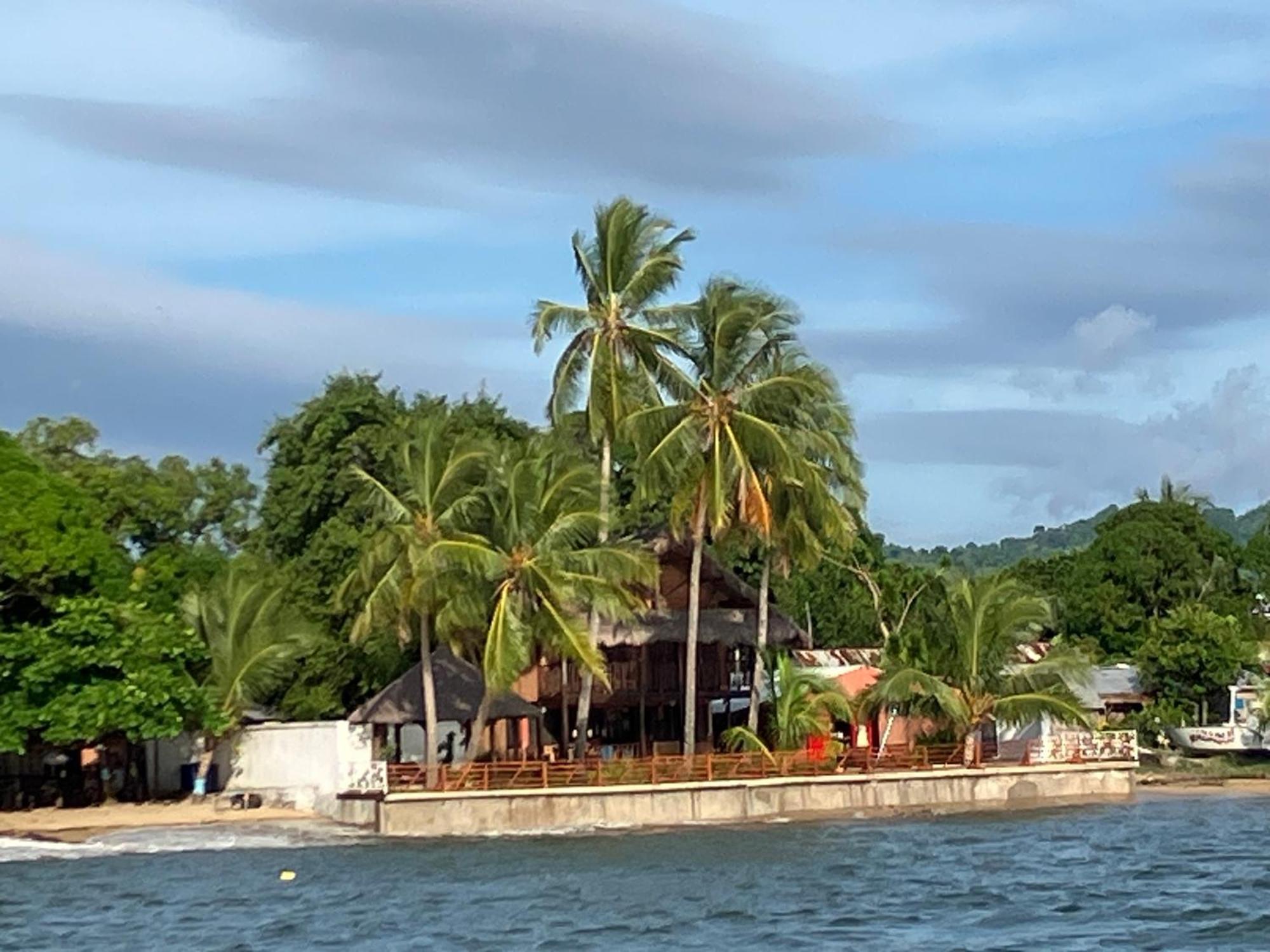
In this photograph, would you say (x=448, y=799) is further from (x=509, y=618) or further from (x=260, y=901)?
(x=260, y=901)

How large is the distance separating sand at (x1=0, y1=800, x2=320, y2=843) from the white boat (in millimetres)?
28913

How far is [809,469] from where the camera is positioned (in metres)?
47.6

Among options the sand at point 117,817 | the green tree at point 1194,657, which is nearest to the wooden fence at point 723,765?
the sand at point 117,817

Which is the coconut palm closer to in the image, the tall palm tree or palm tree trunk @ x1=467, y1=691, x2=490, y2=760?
the tall palm tree

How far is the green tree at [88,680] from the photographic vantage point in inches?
1727

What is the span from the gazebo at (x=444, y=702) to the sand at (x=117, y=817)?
2990 mm

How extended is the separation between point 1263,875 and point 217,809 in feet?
78.4

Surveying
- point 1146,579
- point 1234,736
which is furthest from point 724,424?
point 1146,579

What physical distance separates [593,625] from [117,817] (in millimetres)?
11910

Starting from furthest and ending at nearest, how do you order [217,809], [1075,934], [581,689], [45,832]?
[581,689] → [217,809] → [45,832] → [1075,934]

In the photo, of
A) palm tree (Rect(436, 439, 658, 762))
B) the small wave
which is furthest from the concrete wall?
palm tree (Rect(436, 439, 658, 762))

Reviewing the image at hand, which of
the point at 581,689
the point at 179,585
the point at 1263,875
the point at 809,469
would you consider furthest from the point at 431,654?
the point at 1263,875

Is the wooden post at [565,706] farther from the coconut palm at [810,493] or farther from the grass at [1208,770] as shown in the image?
the grass at [1208,770]

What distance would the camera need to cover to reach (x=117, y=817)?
149 feet
